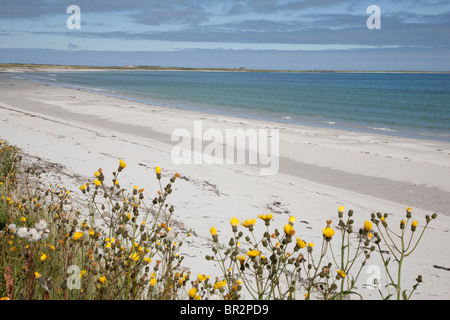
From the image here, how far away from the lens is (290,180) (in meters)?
8.12

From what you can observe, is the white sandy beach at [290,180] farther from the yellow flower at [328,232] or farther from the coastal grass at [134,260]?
the yellow flower at [328,232]

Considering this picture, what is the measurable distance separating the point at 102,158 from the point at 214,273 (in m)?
5.32

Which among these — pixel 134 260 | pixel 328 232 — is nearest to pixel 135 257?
pixel 134 260

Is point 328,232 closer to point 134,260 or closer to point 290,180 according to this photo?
point 134,260

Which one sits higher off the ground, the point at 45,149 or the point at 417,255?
the point at 45,149

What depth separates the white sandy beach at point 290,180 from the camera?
471cm

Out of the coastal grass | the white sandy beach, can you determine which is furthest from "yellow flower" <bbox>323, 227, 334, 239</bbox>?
the white sandy beach

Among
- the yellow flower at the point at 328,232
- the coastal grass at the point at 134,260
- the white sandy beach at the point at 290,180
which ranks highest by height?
the yellow flower at the point at 328,232

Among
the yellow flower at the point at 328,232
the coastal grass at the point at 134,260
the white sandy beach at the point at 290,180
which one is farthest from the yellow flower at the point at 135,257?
the white sandy beach at the point at 290,180

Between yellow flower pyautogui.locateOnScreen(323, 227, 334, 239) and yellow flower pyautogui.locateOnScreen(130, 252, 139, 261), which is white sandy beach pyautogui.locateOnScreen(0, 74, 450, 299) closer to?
yellow flower pyautogui.locateOnScreen(130, 252, 139, 261)

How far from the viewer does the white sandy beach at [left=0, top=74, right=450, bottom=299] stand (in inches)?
186

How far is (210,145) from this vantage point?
11.5 m
